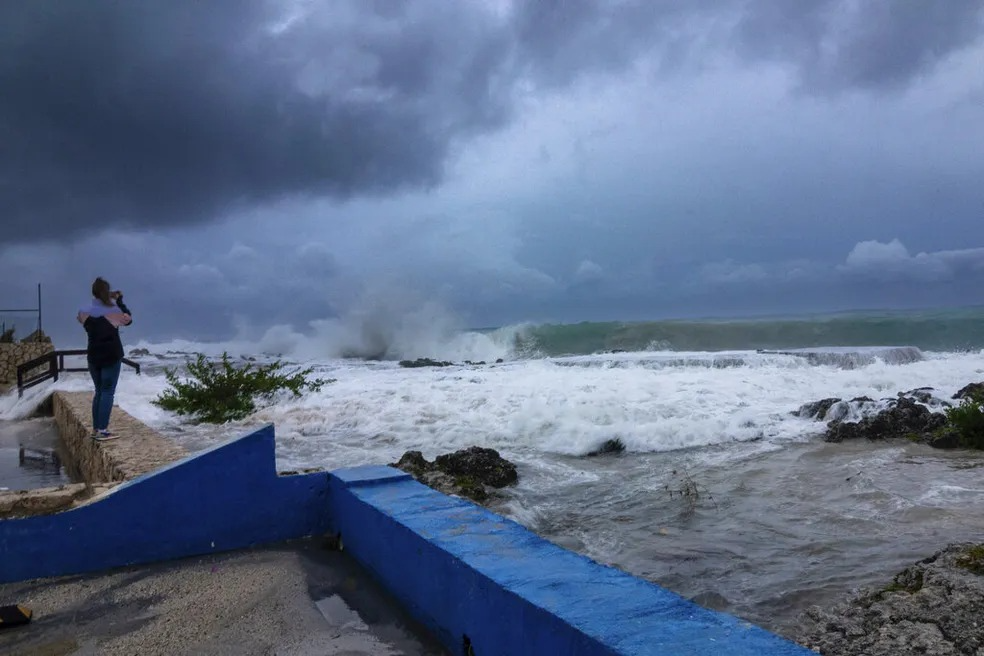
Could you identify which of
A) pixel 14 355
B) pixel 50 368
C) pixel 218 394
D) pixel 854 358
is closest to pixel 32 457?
pixel 218 394

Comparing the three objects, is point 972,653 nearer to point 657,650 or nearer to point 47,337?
point 657,650

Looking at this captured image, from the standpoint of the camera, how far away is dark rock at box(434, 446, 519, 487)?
6645mm

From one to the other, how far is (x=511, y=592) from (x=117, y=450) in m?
4.71

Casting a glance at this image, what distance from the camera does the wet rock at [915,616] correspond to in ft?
9.09

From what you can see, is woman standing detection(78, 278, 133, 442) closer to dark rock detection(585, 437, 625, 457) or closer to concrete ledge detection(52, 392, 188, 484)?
concrete ledge detection(52, 392, 188, 484)

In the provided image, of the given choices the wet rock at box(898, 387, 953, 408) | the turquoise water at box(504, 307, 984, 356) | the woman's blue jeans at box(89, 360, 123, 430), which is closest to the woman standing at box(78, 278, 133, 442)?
the woman's blue jeans at box(89, 360, 123, 430)

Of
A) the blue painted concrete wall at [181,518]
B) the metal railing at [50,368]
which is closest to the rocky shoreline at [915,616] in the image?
the blue painted concrete wall at [181,518]

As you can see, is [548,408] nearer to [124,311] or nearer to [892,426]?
[892,426]

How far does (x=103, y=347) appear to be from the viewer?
6477 mm

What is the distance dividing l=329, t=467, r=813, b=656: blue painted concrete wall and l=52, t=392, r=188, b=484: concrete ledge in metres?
2.31

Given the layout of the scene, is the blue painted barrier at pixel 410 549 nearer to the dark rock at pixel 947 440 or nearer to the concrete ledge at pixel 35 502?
the concrete ledge at pixel 35 502

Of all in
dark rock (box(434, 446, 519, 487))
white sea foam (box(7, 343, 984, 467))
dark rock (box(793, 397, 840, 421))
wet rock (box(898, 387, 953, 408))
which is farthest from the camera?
wet rock (box(898, 387, 953, 408))

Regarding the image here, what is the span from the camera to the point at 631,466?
25.6 ft

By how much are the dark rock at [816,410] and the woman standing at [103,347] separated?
8735 millimetres
